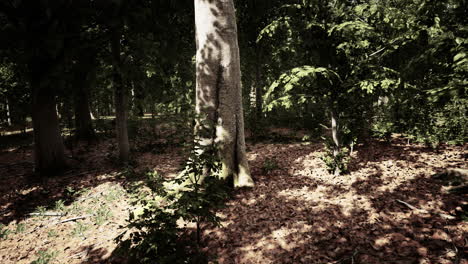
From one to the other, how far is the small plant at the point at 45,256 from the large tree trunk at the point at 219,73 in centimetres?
332

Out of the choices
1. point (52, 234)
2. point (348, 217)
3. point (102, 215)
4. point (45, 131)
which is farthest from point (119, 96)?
point (348, 217)

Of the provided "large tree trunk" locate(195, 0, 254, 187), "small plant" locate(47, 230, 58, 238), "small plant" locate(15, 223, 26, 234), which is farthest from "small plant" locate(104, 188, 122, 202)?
"large tree trunk" locate(195, 0, 254, 187)

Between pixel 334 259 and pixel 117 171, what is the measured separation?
6.95m

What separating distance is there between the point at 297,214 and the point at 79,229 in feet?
14.8

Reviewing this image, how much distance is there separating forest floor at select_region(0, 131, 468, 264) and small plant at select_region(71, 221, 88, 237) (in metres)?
0.03

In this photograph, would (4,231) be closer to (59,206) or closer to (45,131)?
(59,206)

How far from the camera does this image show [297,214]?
4.18 metres

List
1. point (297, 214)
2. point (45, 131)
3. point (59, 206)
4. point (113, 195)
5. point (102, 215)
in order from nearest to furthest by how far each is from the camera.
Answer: point (297, 214)
point (102, 215)
point (59, 206)
point (113, 195)
point (45, 131)

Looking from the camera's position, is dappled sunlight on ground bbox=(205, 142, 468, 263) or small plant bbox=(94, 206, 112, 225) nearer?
dappled sunlight on ground bbox=(205, 142, 468, 263)

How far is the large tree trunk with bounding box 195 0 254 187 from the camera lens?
4.61 metres

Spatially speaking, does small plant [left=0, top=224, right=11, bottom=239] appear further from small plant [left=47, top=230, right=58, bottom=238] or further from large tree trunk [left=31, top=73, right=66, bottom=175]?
large tree trunk [left=31, top=73, right=66, bottom=175]

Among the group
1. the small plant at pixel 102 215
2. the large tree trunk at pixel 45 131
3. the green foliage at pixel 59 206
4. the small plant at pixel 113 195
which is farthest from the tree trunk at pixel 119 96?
the small plant at pixel 102 215

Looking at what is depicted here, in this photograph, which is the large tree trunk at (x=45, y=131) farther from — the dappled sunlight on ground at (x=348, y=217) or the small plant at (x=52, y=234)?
the dappled sunlight on ground at (x=348, y=217)

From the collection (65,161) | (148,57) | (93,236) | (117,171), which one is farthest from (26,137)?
(93,236)
